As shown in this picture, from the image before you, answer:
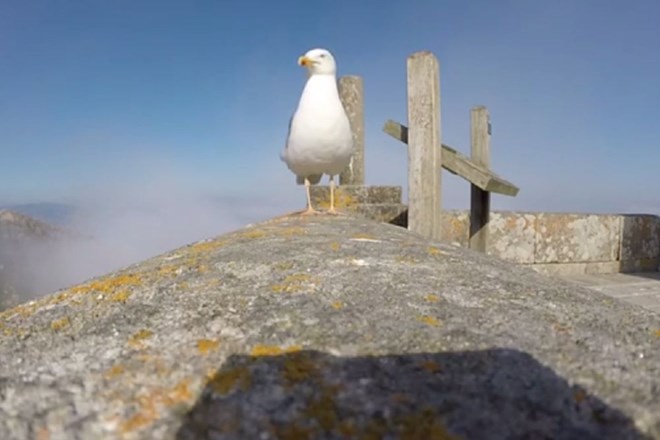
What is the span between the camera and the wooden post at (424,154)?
3.88 m

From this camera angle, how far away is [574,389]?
0.73 meters

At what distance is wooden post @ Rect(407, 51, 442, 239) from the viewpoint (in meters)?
3.88

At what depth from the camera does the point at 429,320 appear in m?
1.01

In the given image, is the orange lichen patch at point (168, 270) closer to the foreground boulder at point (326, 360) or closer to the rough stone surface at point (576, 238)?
the foreground boulder at point (326, 360)

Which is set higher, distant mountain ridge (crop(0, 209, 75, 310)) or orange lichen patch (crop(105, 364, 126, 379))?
orange lichen patch (crop(105, 364, 126, 379))

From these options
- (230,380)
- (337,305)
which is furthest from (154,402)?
(337,305)

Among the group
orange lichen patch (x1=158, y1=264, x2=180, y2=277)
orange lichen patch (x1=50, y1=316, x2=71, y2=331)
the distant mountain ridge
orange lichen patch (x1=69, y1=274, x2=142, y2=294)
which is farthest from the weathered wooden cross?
the distant mountain ridge

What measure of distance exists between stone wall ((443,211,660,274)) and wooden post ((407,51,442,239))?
173 cm

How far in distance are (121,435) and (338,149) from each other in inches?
124

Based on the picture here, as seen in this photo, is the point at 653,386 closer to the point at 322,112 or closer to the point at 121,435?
the point at 121,435

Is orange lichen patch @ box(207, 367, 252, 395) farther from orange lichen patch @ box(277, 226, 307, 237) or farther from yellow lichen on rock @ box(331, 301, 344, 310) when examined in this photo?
orange lichen patch @ box(277, 226, 307, 237)

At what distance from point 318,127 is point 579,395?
3.02 meters

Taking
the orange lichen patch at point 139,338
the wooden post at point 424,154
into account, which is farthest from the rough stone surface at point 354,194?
the orange lichen patch at point 139,338

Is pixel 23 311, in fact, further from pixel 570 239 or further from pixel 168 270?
pixel 570 239
